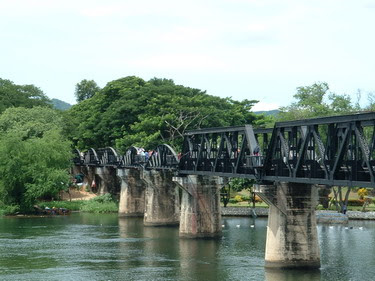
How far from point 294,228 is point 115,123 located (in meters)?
69.1

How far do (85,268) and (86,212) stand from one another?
49342 millimetres

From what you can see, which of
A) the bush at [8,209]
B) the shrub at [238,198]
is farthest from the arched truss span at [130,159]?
the shrub at [238,198]

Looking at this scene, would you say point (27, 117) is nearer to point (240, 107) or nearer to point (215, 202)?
point (240, 107)

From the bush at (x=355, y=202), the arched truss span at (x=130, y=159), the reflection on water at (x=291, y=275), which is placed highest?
the arched truss span at (x=130, y=159)

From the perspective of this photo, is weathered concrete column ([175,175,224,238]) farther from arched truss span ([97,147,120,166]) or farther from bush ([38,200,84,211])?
bush ([38,200,84,211])

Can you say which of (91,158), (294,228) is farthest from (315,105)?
(294,228)

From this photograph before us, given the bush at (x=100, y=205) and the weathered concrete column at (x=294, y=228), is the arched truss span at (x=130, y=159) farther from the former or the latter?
the weathered concrete column at (x=294, y=228)

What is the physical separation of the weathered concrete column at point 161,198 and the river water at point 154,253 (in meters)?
1.82

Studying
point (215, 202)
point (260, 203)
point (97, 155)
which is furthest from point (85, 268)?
point (97, 155)

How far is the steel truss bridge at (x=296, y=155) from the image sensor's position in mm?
39938

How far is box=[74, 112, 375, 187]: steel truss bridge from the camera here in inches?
1572

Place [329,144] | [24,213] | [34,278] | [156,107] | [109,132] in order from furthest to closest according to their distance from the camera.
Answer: [109,132]
[156,107]
[24,213]
[34,278]
[329,144]

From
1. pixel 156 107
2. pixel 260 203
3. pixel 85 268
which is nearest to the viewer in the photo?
pixel 85 268

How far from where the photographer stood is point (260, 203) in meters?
102
